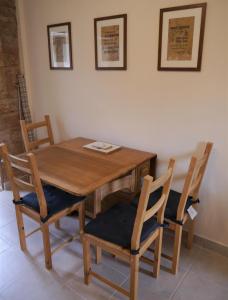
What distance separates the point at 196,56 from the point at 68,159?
4.19 ft

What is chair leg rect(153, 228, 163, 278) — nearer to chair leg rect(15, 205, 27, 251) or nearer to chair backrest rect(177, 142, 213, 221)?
chair backrest rect(177, 142, 213, 221)

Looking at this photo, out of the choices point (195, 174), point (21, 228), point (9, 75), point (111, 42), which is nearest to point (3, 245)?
point (21, 228)

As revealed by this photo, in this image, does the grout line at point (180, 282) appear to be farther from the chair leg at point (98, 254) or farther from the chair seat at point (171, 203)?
the chair leg at point (98, 254)

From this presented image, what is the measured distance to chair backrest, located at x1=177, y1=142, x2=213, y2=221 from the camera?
5.35ft

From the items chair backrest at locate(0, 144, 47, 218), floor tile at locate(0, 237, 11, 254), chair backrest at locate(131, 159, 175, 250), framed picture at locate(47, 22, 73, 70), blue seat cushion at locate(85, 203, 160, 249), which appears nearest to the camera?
chair backrest at locate(131, 159, 175, 250)

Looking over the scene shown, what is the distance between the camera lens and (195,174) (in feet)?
5.92

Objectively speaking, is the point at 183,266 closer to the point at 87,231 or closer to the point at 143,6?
the point at 87,231

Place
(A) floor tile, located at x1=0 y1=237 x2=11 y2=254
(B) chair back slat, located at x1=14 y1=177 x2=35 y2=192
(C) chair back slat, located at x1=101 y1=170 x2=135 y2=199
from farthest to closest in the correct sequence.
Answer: (A) floor tile, located at x1=0 y1=237 x2=11 y2=254 → (C) chair back slat, located at x1=101 y1=170 x2=135 y2=199 → (B) chair back slat, located at x1=14 y1=177 x2=35 y2=192

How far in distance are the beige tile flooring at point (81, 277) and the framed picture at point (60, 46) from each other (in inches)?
70.1

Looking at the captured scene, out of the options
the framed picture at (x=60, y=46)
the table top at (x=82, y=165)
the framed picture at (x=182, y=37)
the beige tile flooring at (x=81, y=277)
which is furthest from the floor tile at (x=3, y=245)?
the framed picture at (x=182, y=37)

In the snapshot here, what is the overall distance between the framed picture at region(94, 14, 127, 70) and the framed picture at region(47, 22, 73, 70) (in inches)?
14.8

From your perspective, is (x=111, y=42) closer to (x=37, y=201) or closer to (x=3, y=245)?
(x=37, y=201)

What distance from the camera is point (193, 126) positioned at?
6.67 ft

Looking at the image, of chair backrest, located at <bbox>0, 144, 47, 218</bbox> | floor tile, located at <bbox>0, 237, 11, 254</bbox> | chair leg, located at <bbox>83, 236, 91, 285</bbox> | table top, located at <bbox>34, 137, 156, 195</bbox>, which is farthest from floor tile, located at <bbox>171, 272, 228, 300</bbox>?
floor tile, located at <bbox>0, 237, 11, 254</bbox>
